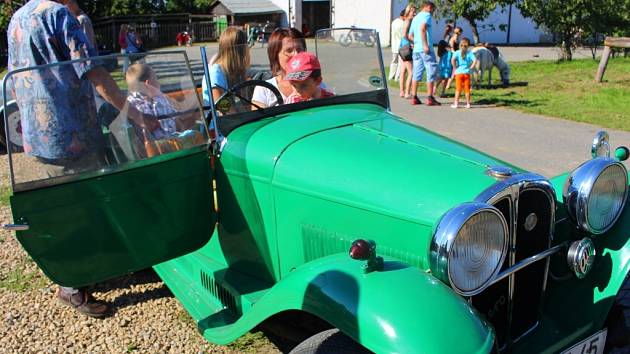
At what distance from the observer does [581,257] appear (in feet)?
8.38

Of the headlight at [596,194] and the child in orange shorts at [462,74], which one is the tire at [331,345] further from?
Result: the child in orange shorts at [462,74]

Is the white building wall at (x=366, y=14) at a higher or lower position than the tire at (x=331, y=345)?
higher

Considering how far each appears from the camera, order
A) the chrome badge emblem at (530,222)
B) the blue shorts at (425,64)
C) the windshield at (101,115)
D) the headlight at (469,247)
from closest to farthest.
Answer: the headlight at (469,247) < the chrome badge emblem at (530,222) < the windshield at (101,115) < the blue shorts at (425,64)

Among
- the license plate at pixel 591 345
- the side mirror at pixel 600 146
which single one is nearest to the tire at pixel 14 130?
the license plate at pixel 591 345

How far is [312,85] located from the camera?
10.6 ft

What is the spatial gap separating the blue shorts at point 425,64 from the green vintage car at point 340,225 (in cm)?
664

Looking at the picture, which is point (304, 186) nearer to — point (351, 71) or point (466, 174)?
point (466, 174)

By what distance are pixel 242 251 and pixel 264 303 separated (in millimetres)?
775

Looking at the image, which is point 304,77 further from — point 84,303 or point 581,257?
point 84,303

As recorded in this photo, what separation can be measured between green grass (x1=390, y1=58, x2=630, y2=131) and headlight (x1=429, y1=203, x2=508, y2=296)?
690 cm

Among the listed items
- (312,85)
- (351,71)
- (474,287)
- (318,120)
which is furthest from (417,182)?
(351,71)

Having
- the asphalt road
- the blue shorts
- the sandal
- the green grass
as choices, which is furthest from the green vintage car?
the blue shorts

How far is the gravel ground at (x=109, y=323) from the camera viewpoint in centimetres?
324

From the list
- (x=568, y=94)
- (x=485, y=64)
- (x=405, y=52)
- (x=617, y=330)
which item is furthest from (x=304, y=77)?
(x=485, y=64)
